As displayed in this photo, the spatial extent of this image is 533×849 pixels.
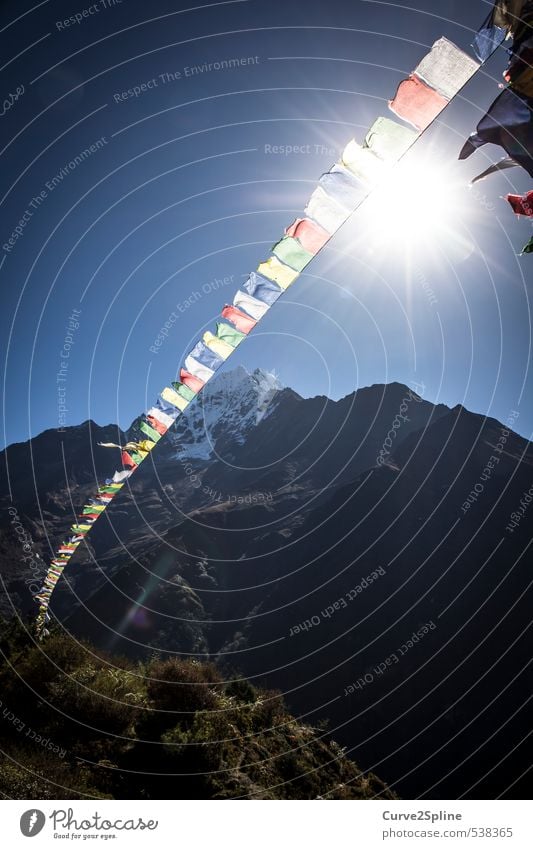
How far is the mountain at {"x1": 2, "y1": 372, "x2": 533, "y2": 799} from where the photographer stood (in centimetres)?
4866

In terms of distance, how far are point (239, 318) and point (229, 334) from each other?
1.50 ft

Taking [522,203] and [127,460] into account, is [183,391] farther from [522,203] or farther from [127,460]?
[522,203]

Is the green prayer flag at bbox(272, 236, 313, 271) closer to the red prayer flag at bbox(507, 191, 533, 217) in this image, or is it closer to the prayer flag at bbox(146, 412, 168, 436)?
the red prayer flag at bbox(507, 191, 533, 217)

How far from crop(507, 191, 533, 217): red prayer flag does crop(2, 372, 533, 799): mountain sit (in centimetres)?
4791

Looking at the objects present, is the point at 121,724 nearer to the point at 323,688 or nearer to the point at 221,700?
the point at 221,700

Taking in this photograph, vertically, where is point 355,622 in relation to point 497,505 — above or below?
below

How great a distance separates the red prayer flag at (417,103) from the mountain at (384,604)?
4807 cm

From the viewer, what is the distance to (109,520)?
152 m

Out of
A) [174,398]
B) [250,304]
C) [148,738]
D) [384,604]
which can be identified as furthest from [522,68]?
[384,604]

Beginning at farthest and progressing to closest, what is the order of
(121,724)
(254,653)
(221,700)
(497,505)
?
1. (497,505)
2. (254,653)
3. (221,700)
4. (121,724)

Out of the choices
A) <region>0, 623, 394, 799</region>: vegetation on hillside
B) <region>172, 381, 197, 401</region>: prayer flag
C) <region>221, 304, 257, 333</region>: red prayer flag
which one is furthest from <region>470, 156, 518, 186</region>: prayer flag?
<region>0, 623, 394, 799</region>: vegetation on hillside
